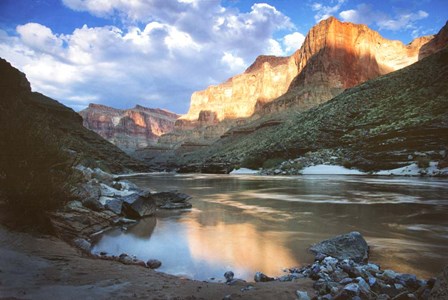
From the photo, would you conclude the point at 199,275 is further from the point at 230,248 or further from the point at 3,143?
the point at 3,143

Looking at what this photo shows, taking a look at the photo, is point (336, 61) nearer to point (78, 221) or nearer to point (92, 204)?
point (92, 204)

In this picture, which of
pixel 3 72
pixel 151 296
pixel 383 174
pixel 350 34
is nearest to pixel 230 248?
pixel 151 296

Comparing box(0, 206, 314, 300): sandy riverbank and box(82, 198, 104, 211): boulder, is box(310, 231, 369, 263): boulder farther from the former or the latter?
box(82, 198, 104, 211): boulder

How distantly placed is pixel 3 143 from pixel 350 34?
5207 inches

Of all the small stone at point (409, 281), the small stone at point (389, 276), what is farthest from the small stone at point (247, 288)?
the small stone at point (409, 281)

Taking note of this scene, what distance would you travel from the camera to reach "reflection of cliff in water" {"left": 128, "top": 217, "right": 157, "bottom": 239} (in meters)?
9.38

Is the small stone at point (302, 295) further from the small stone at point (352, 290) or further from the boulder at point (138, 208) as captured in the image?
the boulder at point (138, 208)

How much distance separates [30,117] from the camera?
8398 millimetres

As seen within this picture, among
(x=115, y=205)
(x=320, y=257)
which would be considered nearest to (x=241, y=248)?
(x=320, y=257)

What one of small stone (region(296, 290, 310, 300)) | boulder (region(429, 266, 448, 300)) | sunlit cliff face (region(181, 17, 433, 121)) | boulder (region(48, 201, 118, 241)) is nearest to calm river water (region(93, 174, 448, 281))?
boulder (region(48, 201, 118, 241))

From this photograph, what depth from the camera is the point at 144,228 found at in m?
10.4

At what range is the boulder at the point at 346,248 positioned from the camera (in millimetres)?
6441

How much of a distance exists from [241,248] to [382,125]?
51.1 m

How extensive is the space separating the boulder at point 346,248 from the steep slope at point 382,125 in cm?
3840
